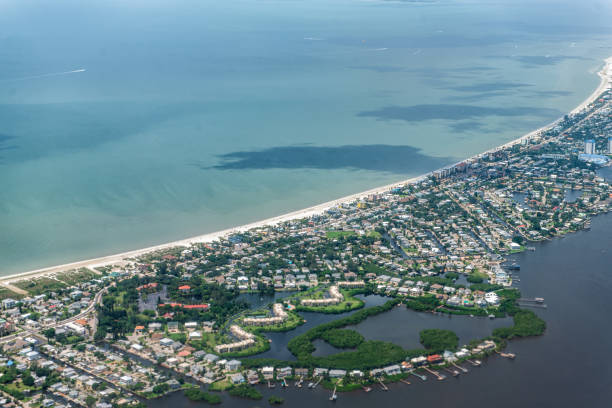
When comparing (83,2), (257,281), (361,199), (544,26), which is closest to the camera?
(257,281)

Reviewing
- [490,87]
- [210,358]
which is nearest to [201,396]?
[210,358]

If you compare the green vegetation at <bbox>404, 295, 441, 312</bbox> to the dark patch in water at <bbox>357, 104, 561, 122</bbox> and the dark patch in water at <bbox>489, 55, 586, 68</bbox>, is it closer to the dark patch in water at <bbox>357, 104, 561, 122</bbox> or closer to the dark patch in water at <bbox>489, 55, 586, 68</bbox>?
the dark patch in water at <bbox>357, 104, 561, 122</bbox>

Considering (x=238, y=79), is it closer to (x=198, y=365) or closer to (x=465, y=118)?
(x=465, y=118)

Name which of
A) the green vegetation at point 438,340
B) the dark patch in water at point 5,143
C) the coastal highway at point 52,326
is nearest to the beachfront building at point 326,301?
the green vegetation at point 438,340

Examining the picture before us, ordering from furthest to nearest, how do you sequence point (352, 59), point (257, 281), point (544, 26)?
1. point (544, 26)
2. point (352, 59)
3. point (257, 281)

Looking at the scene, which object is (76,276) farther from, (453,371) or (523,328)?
(523,328)

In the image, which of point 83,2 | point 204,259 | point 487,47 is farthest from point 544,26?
point 204,259
